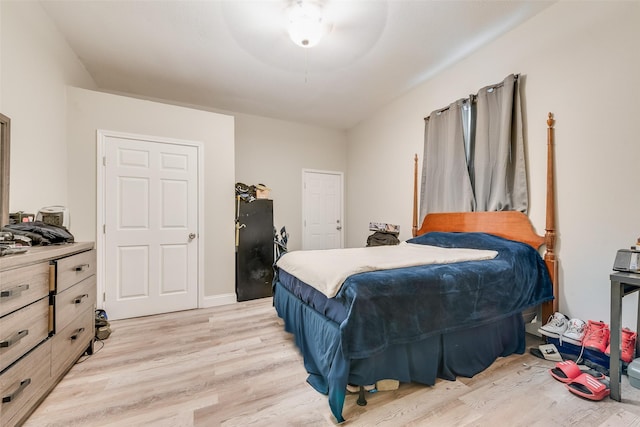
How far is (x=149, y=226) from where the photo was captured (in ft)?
9.68

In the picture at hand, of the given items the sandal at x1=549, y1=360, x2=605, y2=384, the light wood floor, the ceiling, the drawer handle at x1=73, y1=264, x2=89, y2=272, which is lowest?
the light wood floor

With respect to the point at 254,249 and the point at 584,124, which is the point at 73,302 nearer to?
the point at 254,249

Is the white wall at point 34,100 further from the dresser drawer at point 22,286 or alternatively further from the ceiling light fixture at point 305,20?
the ceiling light fixture at point 305,20

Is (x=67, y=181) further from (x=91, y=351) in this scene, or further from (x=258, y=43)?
(x=258, y=43)

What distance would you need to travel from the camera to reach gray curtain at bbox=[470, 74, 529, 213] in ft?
7.91

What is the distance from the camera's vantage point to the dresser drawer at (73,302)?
1.55 metres

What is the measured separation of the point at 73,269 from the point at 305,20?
250 centimetres

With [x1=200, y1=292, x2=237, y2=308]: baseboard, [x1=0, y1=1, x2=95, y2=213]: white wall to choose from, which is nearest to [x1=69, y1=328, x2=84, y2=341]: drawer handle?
[x1=0, y1=1, x2=95, y2=213]: white wall

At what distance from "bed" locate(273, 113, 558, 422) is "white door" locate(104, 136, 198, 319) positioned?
152 centimetres

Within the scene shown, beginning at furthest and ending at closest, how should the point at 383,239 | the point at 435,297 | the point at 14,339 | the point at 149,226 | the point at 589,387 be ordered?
the point at 383,239, the point at 149,226, the point at 435,297, the point at 589,387, the point at 14,339

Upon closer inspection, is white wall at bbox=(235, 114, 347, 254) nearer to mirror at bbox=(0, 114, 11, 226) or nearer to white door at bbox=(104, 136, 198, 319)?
white door at bbox=(104, 136, 198, 319)

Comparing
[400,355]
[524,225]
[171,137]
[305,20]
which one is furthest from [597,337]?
[171,137]

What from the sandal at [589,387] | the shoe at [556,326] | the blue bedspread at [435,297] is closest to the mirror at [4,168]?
the blue bedspread at [435,297]

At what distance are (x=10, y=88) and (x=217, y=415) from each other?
101 inches
